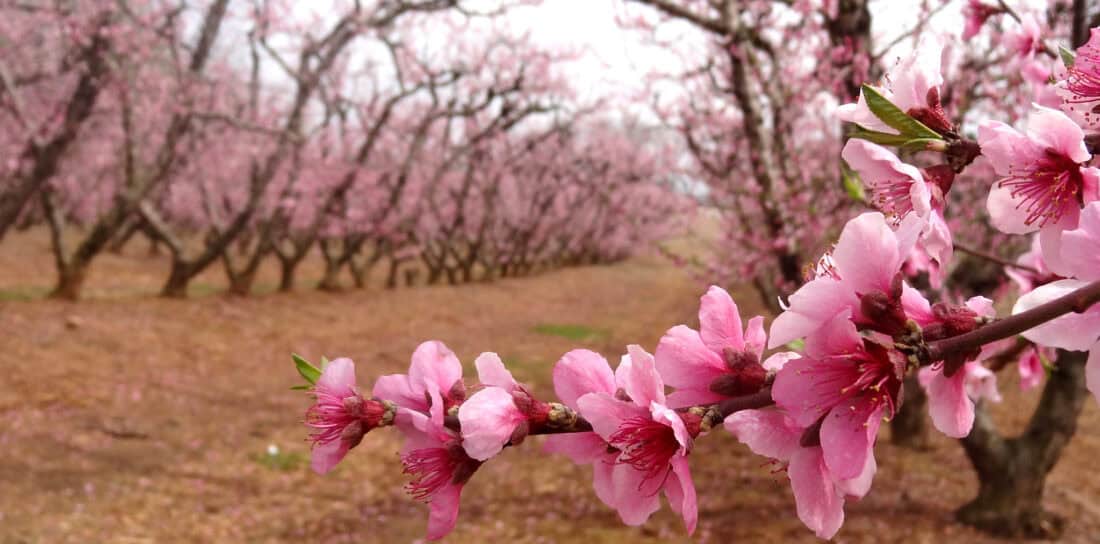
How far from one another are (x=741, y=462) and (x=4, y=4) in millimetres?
9573

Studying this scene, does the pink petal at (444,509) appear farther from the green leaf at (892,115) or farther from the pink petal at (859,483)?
the green leaf at (892,115)

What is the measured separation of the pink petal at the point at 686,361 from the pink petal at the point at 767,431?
1.9 inches

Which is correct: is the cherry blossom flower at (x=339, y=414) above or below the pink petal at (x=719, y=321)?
below

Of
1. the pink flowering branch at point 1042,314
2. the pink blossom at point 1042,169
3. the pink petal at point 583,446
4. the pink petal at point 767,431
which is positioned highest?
the pink blossom at point 1042,169

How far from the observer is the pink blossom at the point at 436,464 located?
73cm

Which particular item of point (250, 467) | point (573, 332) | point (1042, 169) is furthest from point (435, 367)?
point (573, 332)

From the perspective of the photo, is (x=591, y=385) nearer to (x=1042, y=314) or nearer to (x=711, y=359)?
(x=711, y=359)

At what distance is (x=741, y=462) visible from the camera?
16.8 feet

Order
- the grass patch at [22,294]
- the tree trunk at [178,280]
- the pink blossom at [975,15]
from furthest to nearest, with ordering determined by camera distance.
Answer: the tree trunk at [178,280] < the grass patch at [22,294] < the pink blossom at [975,15]

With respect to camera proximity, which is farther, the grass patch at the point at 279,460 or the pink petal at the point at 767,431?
→ the grass patch at the point at 279,460

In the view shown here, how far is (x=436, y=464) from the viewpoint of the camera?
77 cm

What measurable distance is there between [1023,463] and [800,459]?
150 inches

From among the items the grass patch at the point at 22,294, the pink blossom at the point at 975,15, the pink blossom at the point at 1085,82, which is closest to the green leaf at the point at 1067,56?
the pink blossom at the point at 1085,82

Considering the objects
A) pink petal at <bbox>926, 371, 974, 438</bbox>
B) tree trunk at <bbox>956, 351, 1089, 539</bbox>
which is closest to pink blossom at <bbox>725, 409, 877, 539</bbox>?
pink petal at <bbox>926, 371, 974, 438</bbox>
